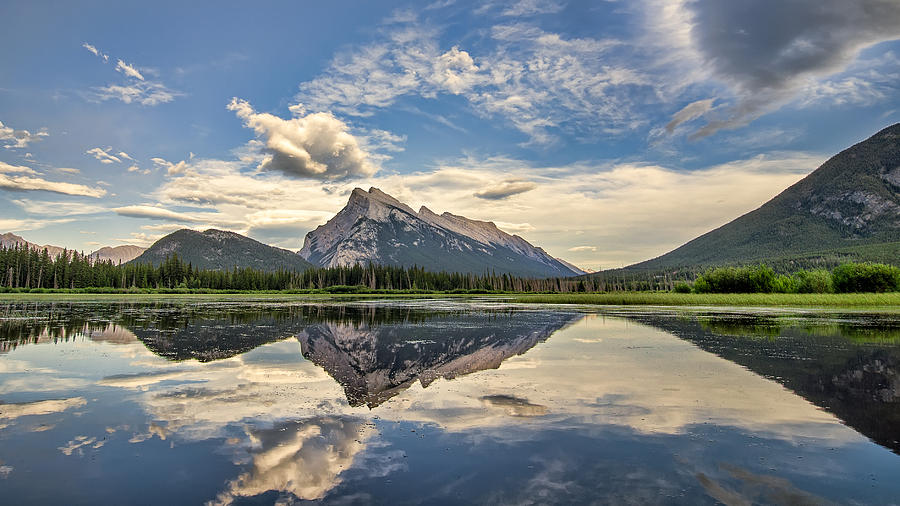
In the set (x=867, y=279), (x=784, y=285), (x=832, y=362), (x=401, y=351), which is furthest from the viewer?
(x=784, y=285)

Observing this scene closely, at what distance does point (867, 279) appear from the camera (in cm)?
9669

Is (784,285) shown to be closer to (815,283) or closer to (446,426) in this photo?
(815,283)

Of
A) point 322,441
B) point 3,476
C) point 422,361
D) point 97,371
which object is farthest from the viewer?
point 422,361

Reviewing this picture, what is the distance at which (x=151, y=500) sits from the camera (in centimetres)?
778

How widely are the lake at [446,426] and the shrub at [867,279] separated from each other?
9543cm

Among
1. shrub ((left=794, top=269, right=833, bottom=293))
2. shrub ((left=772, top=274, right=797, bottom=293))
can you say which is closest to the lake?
shrub ((left=772, top=274, right=797, bottom=293))

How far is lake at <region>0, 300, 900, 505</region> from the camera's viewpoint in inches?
326

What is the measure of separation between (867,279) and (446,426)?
121 meters

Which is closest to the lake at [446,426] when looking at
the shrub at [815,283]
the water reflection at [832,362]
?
the water reflection at [832,362]

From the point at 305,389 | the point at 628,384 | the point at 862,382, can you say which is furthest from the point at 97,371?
the point at 862,382

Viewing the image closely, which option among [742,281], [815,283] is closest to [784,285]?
[815,283]

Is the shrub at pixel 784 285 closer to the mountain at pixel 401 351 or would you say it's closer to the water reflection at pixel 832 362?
the water reflection at pixel 832 362

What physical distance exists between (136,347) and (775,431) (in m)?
29.3

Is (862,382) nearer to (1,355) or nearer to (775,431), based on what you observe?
(775,431)
